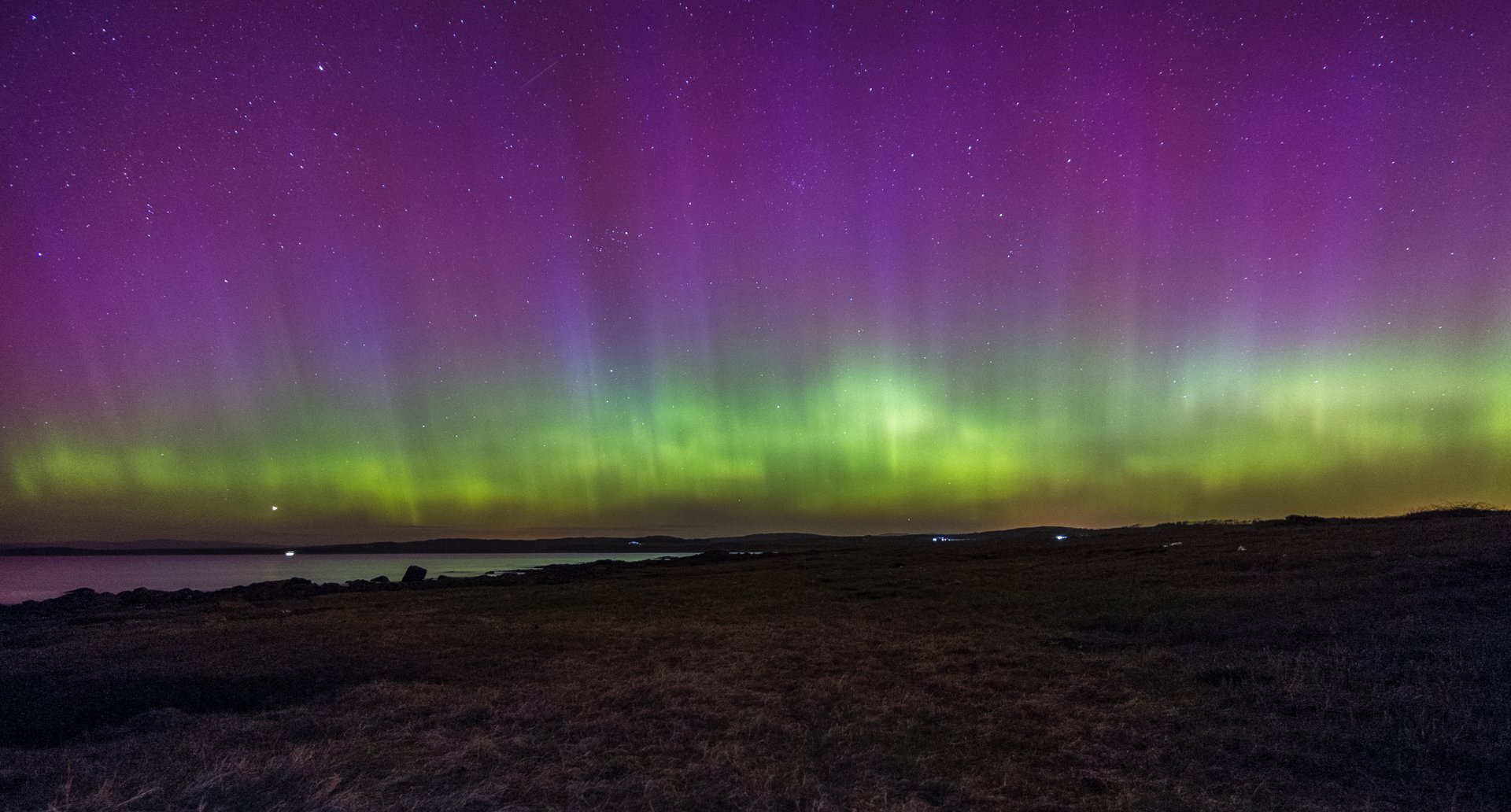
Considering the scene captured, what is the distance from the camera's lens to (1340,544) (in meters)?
29.4

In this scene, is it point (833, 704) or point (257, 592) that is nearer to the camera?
point (833, 704)

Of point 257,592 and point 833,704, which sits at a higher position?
point 833,704

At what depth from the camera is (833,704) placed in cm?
1230

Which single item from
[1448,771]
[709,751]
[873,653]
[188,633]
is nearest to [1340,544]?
[873,653]

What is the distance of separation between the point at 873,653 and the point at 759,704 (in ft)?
18.2

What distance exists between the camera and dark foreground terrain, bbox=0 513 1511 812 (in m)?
8.23

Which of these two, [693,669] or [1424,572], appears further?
[1424,572]

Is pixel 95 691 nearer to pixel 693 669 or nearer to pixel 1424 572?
pixel 693 669

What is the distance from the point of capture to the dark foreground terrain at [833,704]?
27.0 ft

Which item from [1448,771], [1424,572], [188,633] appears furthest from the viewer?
[188,633]

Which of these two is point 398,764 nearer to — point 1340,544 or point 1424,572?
point 1424,572

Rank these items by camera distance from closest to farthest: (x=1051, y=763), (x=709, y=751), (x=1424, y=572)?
(x=1051, y=763) < (x=709, y=751) < (x=1424, y=572)

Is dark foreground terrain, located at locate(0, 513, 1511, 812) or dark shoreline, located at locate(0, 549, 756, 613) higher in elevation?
dark foreground terrain, located at locate(0, 513, 1511, 812)

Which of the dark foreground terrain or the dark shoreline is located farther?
the dark shoreline
